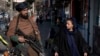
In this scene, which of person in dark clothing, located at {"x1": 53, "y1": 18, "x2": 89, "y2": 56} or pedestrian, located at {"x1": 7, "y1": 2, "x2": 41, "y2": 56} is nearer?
pedestrian, located at {"x1": 7, "y1": 2, "x2": 41, "y2": 56}

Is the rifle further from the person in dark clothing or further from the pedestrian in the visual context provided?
the person in dark clothing

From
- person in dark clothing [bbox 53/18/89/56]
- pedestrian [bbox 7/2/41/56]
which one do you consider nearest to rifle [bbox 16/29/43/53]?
pedestrian [bbox 7/2/41/56]

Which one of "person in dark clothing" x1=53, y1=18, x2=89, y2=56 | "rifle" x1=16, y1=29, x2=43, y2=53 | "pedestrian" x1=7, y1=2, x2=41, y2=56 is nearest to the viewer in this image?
"rifle" x1=16, y1=29, x2=43, y2=53

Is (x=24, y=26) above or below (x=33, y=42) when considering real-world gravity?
above

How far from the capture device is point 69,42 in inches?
343

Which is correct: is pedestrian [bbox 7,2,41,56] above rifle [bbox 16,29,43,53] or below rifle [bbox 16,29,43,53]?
above

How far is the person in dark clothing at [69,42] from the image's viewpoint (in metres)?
8.64

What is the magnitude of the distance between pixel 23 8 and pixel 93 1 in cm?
804

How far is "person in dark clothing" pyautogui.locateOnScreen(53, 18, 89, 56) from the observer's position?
28.3ft

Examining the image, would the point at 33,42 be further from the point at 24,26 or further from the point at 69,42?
the point at 69,42

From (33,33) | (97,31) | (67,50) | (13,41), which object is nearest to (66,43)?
(67,50)

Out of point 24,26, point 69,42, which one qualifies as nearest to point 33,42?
point 24,26

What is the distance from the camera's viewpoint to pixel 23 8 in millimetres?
8320

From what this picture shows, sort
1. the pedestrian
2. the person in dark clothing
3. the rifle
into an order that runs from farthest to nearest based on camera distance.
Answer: the person in dark clothing < the pedestrian < the rifle
